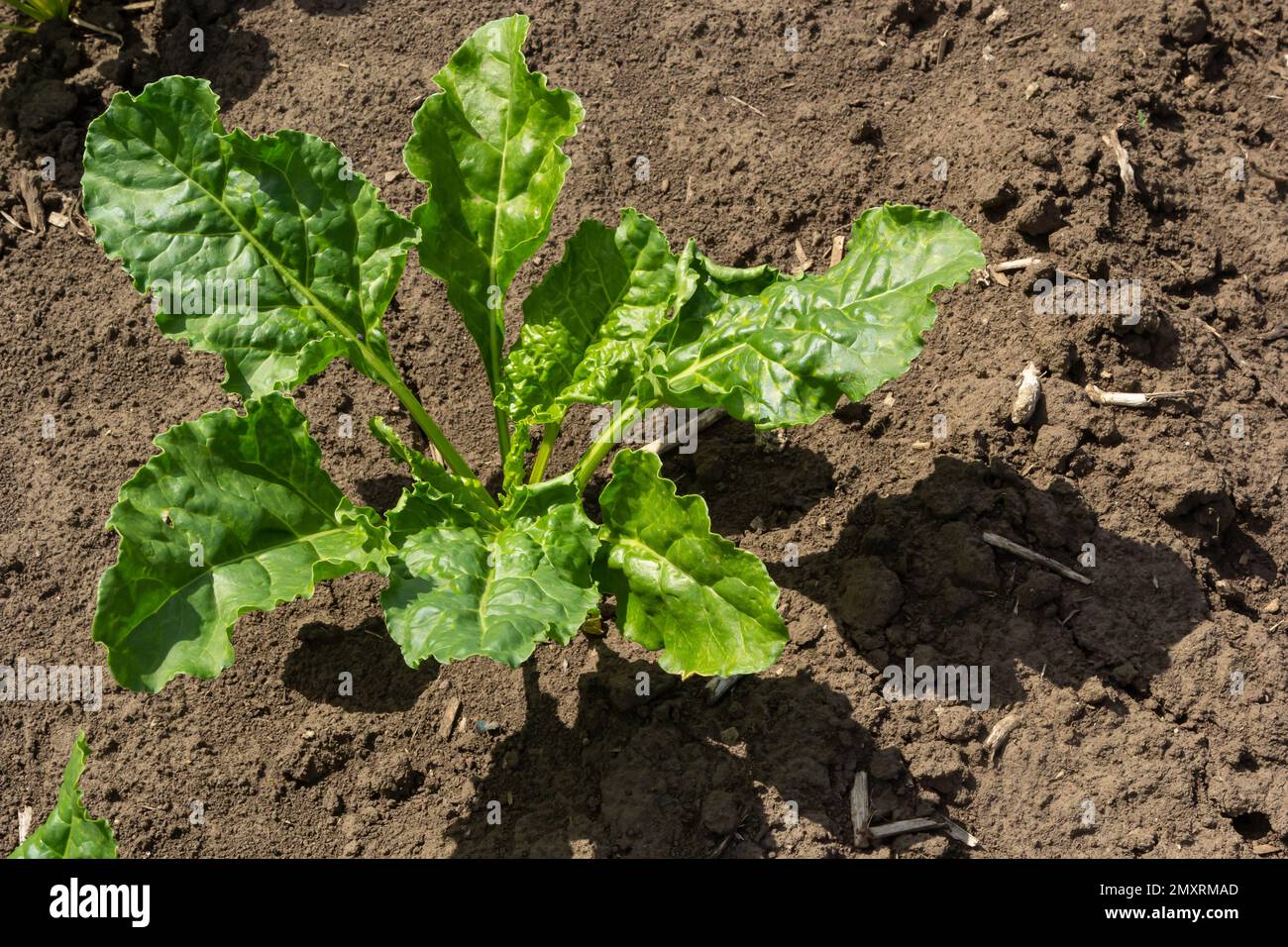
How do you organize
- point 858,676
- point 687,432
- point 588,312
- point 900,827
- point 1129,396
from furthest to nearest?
point 687,432
point 1129,396
point 588,312
point 858,676
point 900,827

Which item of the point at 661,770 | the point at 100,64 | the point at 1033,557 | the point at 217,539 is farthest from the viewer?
the point at 100,64

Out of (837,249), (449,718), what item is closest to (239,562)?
(449,718)

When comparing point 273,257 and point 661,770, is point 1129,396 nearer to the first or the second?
point 661,770

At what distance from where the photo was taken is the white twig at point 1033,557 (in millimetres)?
3861

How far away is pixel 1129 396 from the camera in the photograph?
409cm

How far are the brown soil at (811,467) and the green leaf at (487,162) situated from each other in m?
0.57

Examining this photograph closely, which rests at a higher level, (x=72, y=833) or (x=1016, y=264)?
(x=1016, y=264)

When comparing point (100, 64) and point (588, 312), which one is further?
point (100, 64)

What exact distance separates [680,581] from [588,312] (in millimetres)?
1059

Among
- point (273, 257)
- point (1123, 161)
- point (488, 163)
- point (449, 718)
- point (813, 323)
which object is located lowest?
point (449, 718)

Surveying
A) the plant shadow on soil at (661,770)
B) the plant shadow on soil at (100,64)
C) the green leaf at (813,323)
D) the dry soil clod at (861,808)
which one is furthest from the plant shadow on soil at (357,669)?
the plant shadow on soil at (100,64)

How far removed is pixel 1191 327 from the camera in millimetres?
4289

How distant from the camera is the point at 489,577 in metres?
3.42

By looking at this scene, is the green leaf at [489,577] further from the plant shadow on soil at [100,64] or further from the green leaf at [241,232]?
the plant shadow on soil at [100,64]
